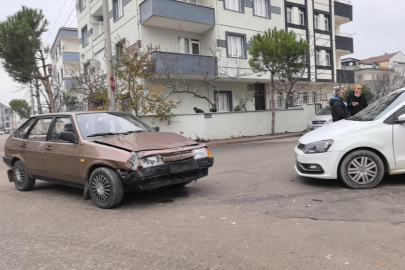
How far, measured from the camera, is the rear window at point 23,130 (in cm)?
680

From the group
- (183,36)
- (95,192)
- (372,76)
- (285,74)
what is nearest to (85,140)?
(95,192)

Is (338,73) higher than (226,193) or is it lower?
higher

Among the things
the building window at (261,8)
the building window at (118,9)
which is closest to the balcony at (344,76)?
the building window at (261,8)

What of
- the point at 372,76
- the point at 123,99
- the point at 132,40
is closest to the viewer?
the point at 123,99

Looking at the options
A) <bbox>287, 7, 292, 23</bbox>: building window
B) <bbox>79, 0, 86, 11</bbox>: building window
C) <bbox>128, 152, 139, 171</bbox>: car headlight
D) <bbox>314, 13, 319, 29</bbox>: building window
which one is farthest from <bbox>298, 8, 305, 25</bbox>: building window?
<bbox>128, 152, 139, 171</bbox>: car headlight

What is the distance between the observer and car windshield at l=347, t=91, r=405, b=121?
227 inches

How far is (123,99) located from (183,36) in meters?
7.12

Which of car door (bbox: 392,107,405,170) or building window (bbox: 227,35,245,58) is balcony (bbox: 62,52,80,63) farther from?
car door (bbox: 392,107,405,170)

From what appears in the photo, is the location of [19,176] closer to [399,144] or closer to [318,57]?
[399,144]

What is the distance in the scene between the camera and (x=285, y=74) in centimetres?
1781

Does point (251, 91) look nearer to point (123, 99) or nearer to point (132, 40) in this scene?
point (132, 40)

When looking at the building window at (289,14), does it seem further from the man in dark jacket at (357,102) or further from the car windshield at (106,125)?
the car windshield at (106,125)

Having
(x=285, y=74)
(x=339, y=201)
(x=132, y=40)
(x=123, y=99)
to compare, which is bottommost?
(x=339, y=201)

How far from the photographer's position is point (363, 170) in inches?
217
